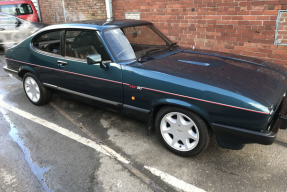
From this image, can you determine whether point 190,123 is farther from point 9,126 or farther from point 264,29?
point 264,29

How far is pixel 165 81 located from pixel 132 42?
3.13ft

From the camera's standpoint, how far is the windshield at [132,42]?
312cm

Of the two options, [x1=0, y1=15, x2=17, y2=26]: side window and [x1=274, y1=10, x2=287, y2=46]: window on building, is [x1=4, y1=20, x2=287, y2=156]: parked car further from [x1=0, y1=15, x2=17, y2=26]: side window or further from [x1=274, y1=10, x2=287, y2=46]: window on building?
[x1=0, y1=15, x2=17, y2=26]: side window

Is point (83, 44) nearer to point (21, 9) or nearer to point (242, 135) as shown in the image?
point (242, 135)

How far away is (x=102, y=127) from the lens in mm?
3596

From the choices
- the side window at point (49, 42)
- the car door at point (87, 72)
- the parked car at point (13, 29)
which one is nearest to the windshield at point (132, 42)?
the car door at point (87, 72)

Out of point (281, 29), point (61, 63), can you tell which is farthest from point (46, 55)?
point (281, 29)

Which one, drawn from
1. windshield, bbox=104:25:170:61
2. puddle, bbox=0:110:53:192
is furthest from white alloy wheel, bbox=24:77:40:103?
windshield, bbox=104:25:170:61

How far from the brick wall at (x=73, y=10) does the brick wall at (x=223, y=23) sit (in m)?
2.13

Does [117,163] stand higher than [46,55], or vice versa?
[46,55]

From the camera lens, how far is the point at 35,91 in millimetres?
4312

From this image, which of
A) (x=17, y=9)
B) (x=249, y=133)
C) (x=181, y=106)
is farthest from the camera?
(x=17, y=9)

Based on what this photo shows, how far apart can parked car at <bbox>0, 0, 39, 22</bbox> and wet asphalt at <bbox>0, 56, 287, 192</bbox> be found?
8.22 meters

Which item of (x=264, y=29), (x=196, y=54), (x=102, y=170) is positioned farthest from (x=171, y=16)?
(x=102, y=170)
